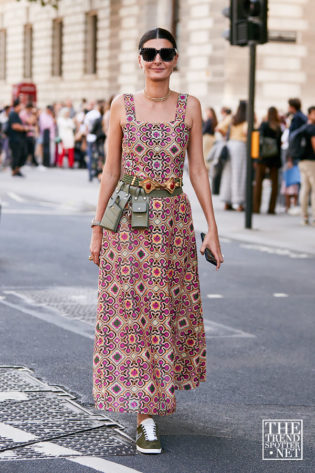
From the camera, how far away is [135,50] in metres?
37.3

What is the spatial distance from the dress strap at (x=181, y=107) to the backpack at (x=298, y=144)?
34.3ft

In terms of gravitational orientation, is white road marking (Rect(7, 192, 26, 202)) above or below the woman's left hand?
below

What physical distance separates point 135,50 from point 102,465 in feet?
109

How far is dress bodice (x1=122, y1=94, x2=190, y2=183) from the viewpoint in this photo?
5.02m

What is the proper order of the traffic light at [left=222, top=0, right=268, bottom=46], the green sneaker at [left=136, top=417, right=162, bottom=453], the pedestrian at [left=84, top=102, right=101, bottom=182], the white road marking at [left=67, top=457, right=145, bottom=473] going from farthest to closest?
the pedestrian at [left=84, top=102, right=101, bottom=182] < the traffic light at [left=222, top=0, right=268, bottom=46] < the green sneaker at [left=136, top=417, right=162, bottom=453] < the white road marking at [left=67, top=457, right=145, bottom=473]

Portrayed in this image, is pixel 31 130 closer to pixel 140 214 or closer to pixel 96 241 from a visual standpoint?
pixel 96 241

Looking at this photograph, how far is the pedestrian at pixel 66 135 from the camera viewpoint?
98.0ft

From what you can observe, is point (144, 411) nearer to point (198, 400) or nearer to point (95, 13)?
point (198, 400)

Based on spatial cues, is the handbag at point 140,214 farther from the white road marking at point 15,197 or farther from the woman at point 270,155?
the white road marking at point 15,197

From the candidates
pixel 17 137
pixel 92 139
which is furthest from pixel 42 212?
pixel 17 137

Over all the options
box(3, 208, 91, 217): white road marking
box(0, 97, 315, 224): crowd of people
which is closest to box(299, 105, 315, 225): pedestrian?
box(0, 97, 315, 224): crowd of people

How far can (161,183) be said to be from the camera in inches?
199

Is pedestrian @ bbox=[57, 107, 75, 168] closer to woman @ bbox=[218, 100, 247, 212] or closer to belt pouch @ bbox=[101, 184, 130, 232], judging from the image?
woman @ bbox=[218, 100, 247, 212]

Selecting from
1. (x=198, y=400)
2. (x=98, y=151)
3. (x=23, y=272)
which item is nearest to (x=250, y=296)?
(x=23, y=272)
